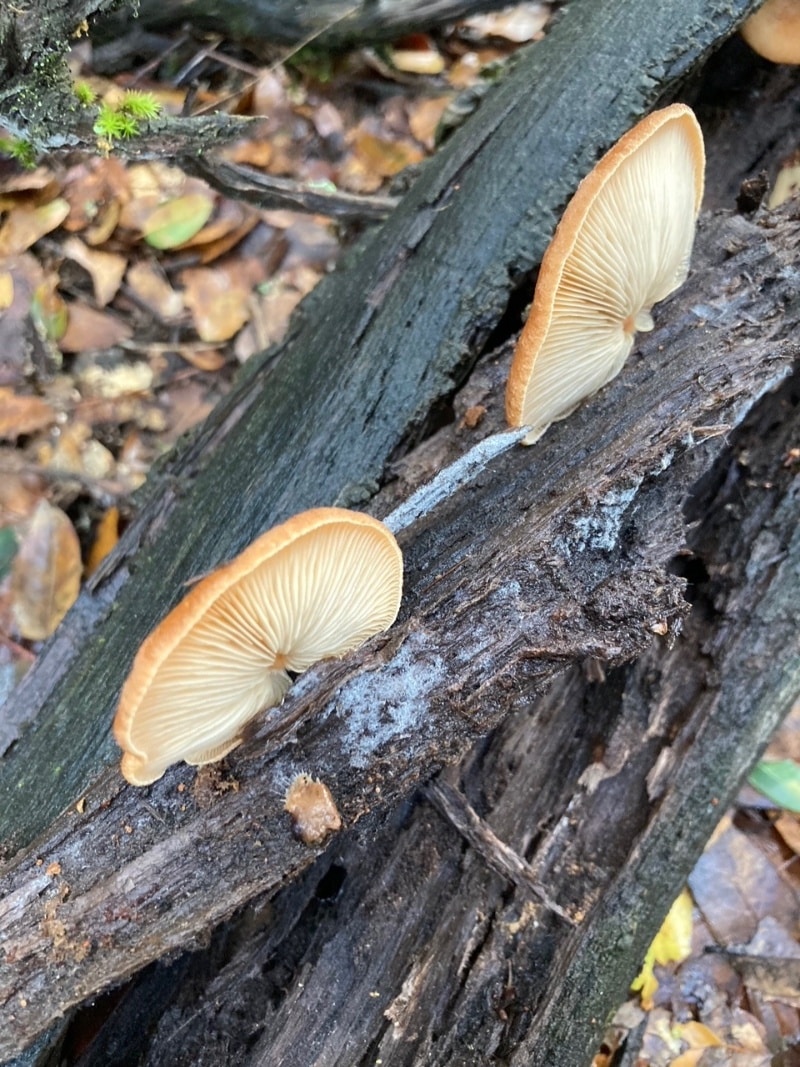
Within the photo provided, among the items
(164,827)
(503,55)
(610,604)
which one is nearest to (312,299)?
A: (610,604)

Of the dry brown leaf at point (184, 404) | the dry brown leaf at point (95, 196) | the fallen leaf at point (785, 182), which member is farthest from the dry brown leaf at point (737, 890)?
the dry brown leaf at point (95, 196)

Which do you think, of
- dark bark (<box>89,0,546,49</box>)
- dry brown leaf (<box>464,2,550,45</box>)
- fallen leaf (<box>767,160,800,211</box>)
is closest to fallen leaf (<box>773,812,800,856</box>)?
fallen leaf (<box>767,160,800,211</box>)

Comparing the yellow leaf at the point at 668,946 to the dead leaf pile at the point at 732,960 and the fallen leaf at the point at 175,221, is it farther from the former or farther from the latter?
the fallen leaf at the point at 175,221

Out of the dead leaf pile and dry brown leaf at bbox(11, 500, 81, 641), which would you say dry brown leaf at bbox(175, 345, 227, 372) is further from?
the dead leaf pile

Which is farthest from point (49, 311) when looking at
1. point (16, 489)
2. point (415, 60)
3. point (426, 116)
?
point (415, 60)

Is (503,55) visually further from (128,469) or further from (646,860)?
(646,860)

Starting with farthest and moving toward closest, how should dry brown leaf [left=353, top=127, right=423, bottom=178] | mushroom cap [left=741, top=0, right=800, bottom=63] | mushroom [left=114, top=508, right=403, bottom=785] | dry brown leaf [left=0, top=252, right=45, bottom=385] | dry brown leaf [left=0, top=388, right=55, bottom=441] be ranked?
dry brown leaf [left=353, top=127, right=423, bottom=178] < dry brown leaf [left=0, top=252, right=45, bottom=385] < dry brown leaf [left=0, top=388, right=55, bottom=441] < mushroom cap [left=741, top=0, right=800, bottom=63] < mushroom [left=114, top=508, right=403, bottom=785]
